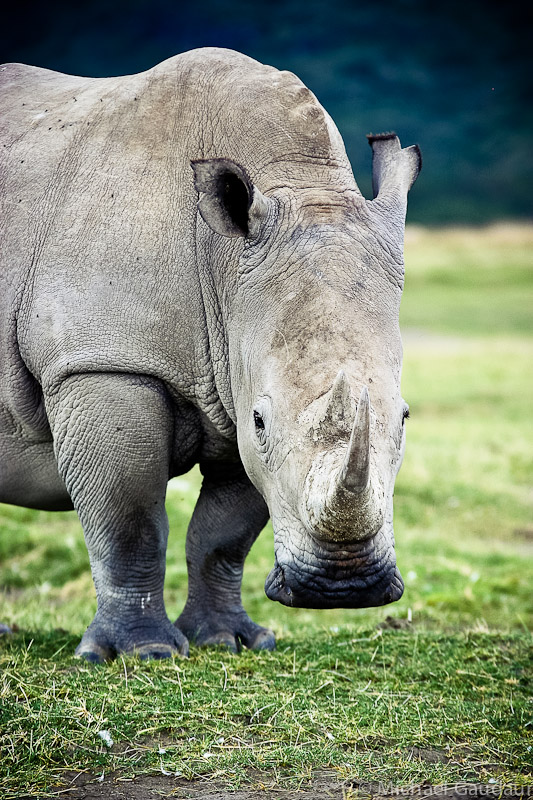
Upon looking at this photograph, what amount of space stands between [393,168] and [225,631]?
2892mm

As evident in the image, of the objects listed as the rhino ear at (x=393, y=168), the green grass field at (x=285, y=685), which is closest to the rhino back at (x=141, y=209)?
the rhino ear at (x=393, y=168)

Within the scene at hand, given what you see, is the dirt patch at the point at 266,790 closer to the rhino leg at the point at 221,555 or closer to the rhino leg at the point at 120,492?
the rhino leg at the point at 120,492

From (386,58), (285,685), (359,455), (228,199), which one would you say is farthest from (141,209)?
(386,58)

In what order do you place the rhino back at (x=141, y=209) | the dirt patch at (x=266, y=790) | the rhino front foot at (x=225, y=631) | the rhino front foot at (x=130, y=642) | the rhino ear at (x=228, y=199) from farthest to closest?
the rhino front foot at (x=225, y=631), the rhino front foot at (x=130, y=642), the rhino back at (x=141, y=209), the rhino ear at (x=228, y=199), the dirt patch at (x=266, y=790)

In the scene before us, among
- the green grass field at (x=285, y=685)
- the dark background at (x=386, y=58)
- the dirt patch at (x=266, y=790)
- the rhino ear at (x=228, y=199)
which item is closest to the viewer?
the dirt patch at (x=266, y=790)

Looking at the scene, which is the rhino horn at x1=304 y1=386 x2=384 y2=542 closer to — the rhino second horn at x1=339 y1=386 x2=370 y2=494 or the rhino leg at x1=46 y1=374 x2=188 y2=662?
the rhino second horn at x1=339 y1=386 x2=370 y2=494

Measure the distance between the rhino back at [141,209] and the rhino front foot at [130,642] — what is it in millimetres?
1349

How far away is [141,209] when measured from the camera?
574 cm

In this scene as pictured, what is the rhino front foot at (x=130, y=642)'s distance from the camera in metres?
6.00

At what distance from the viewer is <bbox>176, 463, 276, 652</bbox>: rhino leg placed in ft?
21.7

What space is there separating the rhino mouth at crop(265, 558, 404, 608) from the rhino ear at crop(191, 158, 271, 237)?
1710mm

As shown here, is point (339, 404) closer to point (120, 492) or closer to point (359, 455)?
point (359, 455)

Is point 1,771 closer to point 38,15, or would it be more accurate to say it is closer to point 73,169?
point 73,169

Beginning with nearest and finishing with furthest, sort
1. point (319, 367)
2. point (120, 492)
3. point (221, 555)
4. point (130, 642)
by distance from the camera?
point (319, 367)
point (120, 492)
point (130, 642)
point (221, 555)
